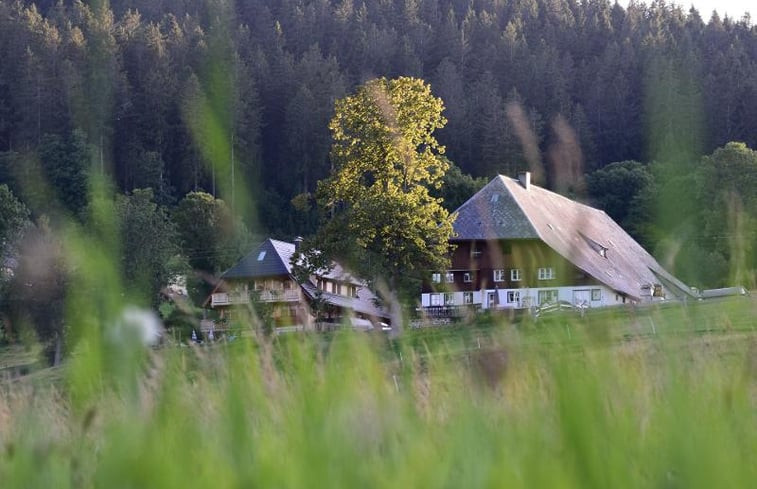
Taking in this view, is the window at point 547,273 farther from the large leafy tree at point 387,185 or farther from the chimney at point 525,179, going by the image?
the chimney at point 525,179

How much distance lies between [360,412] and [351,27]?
10220 cm

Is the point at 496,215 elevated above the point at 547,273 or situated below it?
above

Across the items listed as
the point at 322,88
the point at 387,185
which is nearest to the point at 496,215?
the point at 387,185

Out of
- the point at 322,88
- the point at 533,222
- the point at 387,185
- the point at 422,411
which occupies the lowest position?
the point at 422,411

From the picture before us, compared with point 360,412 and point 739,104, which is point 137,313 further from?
point 739,104

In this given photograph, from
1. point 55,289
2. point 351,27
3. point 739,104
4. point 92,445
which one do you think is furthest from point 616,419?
point 351,27

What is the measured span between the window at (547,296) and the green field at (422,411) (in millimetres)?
140

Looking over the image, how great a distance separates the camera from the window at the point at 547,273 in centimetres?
283

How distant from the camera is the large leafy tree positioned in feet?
95.7

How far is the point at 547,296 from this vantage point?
304cm

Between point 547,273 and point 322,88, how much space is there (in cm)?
7642

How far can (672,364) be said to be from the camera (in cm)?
241

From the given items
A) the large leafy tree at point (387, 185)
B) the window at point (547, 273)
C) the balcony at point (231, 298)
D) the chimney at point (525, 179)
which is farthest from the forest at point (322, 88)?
the window at point (547, 273)

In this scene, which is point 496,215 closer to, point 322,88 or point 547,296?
point 547,296
